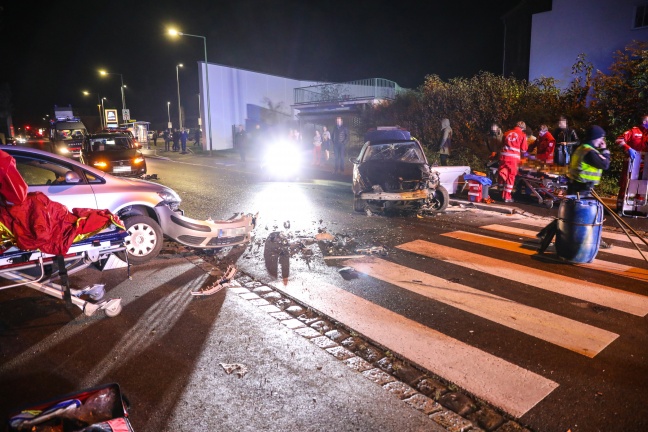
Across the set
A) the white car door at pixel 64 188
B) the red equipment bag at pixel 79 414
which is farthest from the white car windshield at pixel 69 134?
the red equipment bag at pixel 79 414

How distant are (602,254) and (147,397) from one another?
22.7 feet

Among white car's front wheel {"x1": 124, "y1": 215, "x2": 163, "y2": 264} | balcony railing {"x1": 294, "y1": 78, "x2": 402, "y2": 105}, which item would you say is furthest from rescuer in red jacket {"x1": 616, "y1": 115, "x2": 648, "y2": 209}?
balcony railing {"x1": 294, "y1": 78, "x2": 402, "y2": 105}

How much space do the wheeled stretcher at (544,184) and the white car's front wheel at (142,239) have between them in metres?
9.20

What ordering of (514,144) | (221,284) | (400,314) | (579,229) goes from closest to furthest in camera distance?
1. (400,314)
2. (221,284)
3. (579,229)
4. (514,144)

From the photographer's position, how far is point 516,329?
463 centimetres

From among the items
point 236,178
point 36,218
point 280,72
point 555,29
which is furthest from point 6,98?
point 36,218

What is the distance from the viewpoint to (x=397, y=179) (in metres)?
10.3

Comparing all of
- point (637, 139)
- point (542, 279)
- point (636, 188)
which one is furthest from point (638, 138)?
point (542, 279)

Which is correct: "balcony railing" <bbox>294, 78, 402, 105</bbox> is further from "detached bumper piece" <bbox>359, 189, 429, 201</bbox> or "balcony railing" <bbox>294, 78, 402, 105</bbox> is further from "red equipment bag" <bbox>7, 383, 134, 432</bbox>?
"red equipment bag" <bbox>7, 383, 134, 432</bbox>

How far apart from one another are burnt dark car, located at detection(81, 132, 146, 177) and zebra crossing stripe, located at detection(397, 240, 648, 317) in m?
11.3

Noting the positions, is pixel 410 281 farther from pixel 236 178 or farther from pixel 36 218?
pixel 236 178

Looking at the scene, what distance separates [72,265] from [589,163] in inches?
283

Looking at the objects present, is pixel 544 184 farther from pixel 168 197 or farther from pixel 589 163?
pixel 168 197

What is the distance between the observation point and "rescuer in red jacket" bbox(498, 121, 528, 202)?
11.3m
